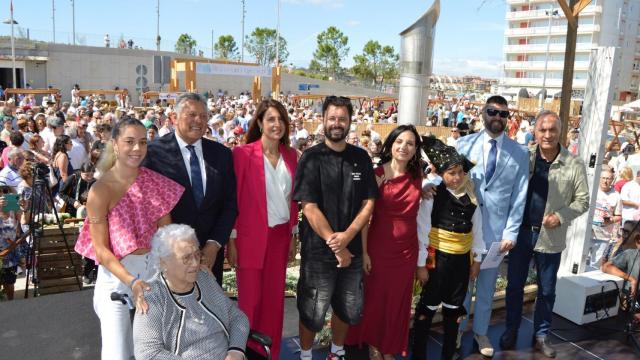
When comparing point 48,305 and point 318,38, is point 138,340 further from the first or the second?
point 318,38

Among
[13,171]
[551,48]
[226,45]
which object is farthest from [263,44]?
[13,171]

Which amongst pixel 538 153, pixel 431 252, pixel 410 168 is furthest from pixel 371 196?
pixel 538 153

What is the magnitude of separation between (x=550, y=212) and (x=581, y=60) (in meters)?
73.3

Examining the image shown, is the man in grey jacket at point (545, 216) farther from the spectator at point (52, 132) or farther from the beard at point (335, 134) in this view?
the spectator at point (52, 132)

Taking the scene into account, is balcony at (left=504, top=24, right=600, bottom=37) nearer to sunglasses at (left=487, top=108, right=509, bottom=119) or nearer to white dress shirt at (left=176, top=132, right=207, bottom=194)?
sunglasses at (left=487, top=108, right=509, bottom=119)

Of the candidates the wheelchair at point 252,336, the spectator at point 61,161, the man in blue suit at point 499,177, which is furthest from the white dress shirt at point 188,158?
the spectator at point 61,161

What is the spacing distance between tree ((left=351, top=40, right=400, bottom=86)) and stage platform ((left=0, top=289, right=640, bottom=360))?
204 feet

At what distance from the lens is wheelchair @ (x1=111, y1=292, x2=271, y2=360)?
2.55 metres

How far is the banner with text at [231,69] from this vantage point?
885 inches

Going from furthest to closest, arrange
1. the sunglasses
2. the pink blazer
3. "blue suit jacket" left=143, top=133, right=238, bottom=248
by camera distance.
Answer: the sunglasses < the pink blazer < "blue suit jacket" left=143, top=133, right=238, bottom=248

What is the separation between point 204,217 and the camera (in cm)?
313

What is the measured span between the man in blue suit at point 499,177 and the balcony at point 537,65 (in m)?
70.7

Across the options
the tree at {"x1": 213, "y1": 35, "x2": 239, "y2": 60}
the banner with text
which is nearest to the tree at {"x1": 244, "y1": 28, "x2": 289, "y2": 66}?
the tree at {"x1": 213, "y1": 35, "x2": 239, "y2": 60}

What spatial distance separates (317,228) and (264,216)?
0.38 metres
